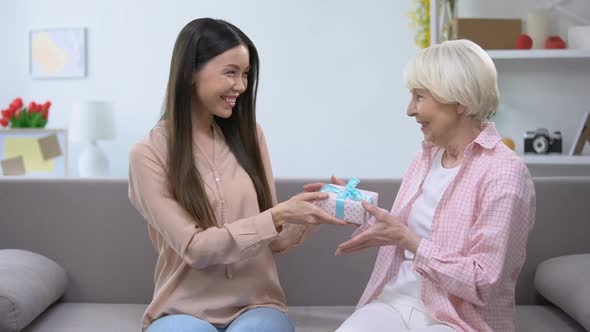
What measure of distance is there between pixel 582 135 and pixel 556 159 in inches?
8.2

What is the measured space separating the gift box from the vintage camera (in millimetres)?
2584

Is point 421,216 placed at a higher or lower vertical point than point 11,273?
higher

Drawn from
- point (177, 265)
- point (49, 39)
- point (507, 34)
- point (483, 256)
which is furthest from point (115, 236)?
point (49, 39)

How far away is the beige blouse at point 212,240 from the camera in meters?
1.88

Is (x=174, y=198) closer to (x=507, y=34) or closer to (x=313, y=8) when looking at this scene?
(x=507, y=34)

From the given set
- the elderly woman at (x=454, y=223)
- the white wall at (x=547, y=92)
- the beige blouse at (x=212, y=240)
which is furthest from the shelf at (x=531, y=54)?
the beige blouse at (x=212, y=240)

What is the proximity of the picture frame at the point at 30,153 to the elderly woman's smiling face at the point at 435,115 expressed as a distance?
73.7 inches

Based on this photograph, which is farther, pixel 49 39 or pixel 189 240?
pixel 49 39

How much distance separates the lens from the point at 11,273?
2287 mm

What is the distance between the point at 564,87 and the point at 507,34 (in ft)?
1.69

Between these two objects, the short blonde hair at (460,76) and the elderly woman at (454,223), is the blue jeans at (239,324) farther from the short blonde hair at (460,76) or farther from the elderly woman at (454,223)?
the short blonde hair at (460,76)

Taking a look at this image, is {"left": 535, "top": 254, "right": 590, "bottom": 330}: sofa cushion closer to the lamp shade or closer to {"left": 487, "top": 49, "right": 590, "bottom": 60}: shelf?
Answer: {"left": 487, "top": 49, "right": 590, "bottom": 60}: shelf

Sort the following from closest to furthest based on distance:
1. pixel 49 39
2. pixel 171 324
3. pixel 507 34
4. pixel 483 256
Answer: pixel 483 256, pixel 171 324, pixel 507 34, pixel 49 39

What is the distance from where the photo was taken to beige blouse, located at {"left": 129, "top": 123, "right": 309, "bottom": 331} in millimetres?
1879
